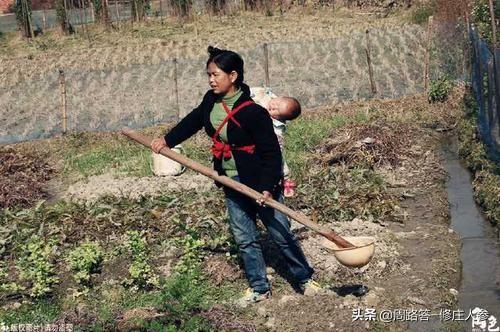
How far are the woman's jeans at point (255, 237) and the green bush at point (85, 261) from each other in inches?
59.8

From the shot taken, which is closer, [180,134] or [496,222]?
[180,134]

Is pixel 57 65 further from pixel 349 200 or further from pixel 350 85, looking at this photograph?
pixel 349 200

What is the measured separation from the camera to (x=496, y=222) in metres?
6.76

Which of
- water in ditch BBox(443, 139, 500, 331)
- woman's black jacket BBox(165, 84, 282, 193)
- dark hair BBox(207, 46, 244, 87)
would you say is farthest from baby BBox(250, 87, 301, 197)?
water in ditch BBox(443, 139, 500, 331)

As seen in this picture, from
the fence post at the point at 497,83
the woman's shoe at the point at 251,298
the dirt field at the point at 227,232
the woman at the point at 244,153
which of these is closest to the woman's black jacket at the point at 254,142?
the woman at the point at 244,153

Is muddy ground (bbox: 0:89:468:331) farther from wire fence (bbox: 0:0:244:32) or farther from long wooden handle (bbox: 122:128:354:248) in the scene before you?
wire fence (bbox: 0:0:244:32)

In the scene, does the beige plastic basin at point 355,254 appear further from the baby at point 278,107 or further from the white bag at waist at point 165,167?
the white bag at waist at point 165,167

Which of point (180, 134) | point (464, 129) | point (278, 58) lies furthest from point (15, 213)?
point (278, 58)

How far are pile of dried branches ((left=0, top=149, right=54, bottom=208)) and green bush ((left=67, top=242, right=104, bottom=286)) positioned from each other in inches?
105

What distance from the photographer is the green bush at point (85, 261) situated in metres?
5.85

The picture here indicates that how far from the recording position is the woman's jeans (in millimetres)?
4996

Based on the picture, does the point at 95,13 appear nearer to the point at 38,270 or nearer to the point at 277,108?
the point at 38,270

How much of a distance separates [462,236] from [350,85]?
851 cm

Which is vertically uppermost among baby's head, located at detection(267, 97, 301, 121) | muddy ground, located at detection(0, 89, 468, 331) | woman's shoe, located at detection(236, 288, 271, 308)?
baby's head, located at detection(267, 97, 301, 121)
